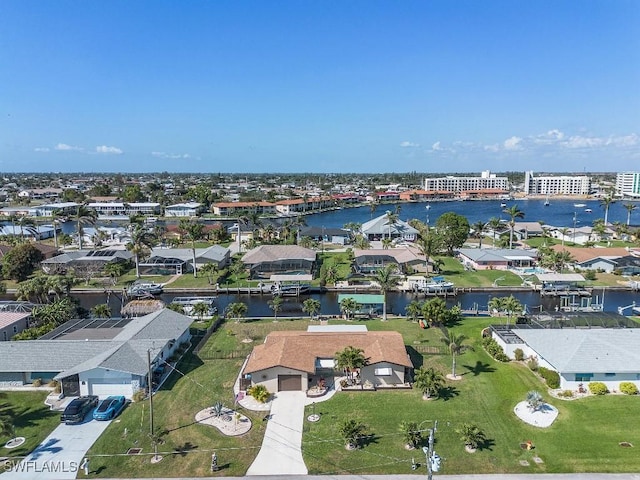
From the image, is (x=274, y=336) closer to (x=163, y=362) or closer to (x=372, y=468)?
(x=163, y=362)

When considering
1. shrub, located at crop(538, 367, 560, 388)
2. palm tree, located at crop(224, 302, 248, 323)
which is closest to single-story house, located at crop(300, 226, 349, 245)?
palm tree, located at crop(224, 302, 248, 323)

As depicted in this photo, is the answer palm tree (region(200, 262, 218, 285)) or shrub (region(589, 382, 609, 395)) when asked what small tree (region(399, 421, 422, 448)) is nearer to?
shrub (region(589, 382, 609, 395))

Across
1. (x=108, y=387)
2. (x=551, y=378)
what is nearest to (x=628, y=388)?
(x=551, y=378)

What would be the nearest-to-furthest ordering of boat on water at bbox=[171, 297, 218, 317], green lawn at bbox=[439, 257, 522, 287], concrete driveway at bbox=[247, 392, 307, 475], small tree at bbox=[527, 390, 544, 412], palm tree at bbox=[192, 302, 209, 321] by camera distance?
concrete driveway at bbox=[247, 392, 307, 475], small tree at bbox=[527, 390, 544, 412], palm tree at bbox=[192, 302, 209, 321], boat on water at bbox=[171, 297, 218, 317], green lawn at bbox=[439, 257, 522, 287]

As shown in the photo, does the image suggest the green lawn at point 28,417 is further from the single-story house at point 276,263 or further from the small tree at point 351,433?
the single-story house at point 276,263

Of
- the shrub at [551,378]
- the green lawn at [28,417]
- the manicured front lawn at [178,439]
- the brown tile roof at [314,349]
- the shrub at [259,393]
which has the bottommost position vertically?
the green lawn at [28,417]

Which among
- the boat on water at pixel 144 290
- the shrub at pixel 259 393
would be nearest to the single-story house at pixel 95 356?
the shrub at pixel 259 393
